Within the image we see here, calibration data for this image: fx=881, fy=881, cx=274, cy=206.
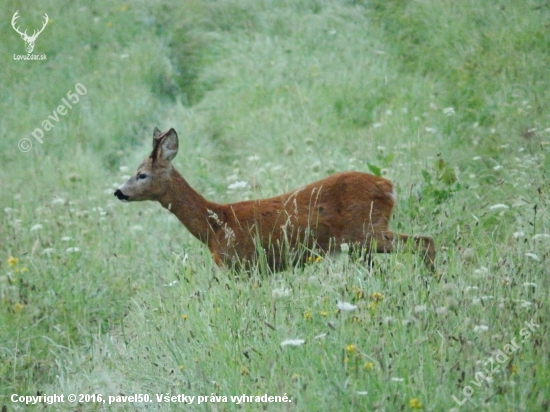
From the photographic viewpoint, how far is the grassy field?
4102mm

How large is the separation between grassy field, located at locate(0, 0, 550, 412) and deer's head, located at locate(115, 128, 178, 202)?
1.98 ft

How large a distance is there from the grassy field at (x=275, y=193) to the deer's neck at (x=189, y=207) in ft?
0.88

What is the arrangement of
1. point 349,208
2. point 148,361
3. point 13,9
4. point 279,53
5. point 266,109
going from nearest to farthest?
point 148,361 → point 349,208 → point 266,109 → point 279,53 → point 13,9

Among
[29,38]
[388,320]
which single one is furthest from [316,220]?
[29,38]

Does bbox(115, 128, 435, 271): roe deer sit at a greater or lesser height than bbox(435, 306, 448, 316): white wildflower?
lesser

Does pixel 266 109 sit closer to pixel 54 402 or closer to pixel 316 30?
pixel 316 30

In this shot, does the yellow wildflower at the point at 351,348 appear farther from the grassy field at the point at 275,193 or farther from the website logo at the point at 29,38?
the website logo at the point at 29,38

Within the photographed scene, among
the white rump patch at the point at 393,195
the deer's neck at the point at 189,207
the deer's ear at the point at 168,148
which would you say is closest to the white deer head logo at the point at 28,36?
the deer's ear at the point at 168,148

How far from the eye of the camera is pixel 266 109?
10.3m

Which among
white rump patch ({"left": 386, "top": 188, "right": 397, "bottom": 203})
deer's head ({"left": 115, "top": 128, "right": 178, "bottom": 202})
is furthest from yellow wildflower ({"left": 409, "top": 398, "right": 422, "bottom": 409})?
deer's head ({"left": 115, "top": 128, "right": 178, "bottom": 202})

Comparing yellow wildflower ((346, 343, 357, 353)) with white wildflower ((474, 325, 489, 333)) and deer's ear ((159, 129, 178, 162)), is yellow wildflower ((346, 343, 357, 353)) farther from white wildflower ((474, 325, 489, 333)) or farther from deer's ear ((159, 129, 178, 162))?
deer's ear ((159, 129, 178, 162))

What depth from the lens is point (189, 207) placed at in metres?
6.55

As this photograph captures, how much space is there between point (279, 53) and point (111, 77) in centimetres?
242

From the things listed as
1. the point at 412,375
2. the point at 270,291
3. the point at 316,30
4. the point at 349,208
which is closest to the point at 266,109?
the point at 316,30
